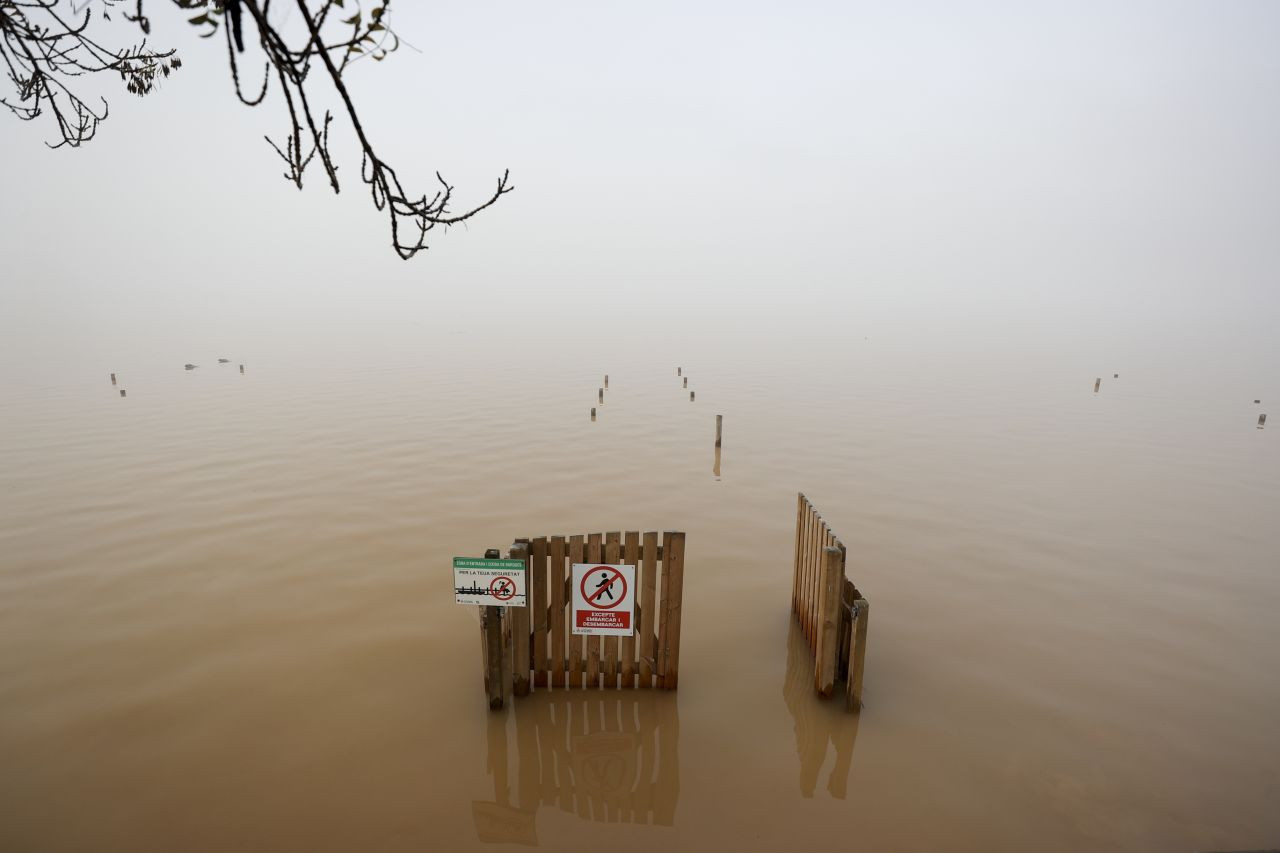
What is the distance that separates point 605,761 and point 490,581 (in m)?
1.85

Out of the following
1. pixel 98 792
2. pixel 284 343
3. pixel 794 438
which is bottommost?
pixel 98 792

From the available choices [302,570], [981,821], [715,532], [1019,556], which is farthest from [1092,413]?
[302,570]

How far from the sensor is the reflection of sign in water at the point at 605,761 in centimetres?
521

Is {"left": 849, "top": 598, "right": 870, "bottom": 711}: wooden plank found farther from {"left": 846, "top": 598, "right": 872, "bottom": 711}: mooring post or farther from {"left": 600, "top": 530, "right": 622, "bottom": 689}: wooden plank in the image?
{"left": 600, "top": 530, "right": 622, "bottom": 689}: wooden plank

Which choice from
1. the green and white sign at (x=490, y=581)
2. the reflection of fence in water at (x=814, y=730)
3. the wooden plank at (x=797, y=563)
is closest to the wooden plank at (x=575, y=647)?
the green and white sign at (x=490, y=581)

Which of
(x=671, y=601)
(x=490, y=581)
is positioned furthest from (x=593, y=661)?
(x=490, y=581)

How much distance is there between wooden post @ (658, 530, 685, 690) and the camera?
5.58 meters

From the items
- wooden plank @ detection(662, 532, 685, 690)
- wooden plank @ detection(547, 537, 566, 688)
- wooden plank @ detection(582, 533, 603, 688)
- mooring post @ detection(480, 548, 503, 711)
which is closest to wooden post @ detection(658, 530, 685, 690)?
wooden plank @ detection(662, 532, 685, 690)

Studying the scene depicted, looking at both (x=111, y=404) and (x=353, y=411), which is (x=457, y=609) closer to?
(x=353, y=411)

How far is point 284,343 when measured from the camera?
47781 mm

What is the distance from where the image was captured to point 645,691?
6324 millimetres

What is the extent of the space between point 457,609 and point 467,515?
3.60 m

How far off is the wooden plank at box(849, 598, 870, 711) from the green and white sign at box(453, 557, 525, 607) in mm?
2961

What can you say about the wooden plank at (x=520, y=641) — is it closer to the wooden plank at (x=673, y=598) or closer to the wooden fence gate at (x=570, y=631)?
the wooden fence gate at (x=570, y=631)
